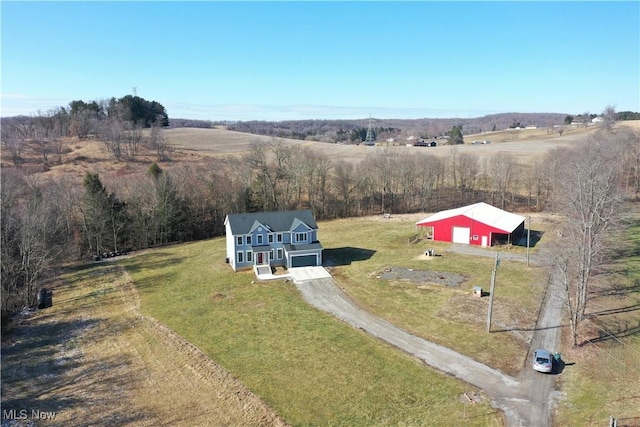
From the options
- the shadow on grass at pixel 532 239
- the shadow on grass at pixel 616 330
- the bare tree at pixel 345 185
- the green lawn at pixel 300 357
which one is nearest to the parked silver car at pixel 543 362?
the shadow on grass at pixel 616 330

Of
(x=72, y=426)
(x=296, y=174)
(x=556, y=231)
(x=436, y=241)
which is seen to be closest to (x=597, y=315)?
(x=436, y=241)

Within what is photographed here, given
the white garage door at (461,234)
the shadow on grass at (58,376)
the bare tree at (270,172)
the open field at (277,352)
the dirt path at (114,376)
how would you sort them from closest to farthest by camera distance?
1. the open field at (277,352)
2. the dirt path at (114,376)
3. the shadow on grass at (58,376)
4. the white garage door at (461,234)
5. the bare tree at (270,172)

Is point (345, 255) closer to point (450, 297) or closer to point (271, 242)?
point (271, 242)

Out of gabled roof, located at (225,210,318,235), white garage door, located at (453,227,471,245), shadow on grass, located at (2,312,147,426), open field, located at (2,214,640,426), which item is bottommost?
shadow on grass, located at (2,312,147,426)

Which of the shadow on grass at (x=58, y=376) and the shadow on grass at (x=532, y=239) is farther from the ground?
the shadow on grass at (x=532, y=239)

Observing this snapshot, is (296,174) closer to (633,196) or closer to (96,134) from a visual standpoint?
(633,196)

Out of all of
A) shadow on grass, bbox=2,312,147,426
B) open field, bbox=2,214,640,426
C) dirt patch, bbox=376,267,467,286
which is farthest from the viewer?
dirt patch, bbox=376,267,467,286

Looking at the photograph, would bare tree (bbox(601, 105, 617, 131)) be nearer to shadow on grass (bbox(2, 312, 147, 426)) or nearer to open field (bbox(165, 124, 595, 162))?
open field (bbox(165, 124, 595, 162))

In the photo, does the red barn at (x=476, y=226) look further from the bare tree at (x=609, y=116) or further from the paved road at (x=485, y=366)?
the bare tree at (x=609, y=116)

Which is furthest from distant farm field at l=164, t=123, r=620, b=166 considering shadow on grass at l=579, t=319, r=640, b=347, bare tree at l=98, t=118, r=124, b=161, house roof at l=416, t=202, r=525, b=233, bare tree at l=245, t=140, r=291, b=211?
shadow on grass at l=579, t=319, r=640, b=347
